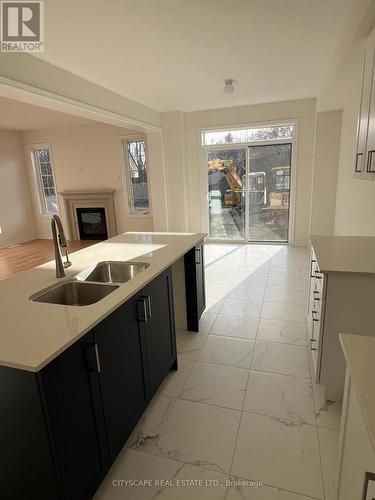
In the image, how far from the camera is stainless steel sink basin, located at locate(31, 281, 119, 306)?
5.70ft

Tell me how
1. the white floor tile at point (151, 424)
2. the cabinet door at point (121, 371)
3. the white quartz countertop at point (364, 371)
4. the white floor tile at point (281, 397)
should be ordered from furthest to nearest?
the white floor tile at point (281, 397), the white floor tile at point (151, 424), the cabinet door at point (121, 371), the white quartz countertop at point (364, 371)

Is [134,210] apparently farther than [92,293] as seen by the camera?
Yes

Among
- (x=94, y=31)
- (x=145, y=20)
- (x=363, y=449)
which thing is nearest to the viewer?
(x=363, y=449)

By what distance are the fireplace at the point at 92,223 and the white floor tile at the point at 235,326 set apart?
5368 mm

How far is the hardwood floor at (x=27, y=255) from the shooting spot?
Result: 564 centimetres

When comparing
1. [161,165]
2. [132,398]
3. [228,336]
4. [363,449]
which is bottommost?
[228,336]

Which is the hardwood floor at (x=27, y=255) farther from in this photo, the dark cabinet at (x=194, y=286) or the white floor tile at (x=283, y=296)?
the white floor tile at (x=283, y=296)

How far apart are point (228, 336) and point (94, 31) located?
3.09 meters

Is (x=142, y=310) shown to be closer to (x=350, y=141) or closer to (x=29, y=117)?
(x=350, y=141)

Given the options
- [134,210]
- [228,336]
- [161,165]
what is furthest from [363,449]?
[134,210]

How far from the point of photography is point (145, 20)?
101 inches

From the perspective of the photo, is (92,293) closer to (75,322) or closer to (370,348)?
(75,322)

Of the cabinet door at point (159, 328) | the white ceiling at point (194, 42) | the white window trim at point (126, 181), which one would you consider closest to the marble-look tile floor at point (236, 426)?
the cabinet door at point (159, 328)

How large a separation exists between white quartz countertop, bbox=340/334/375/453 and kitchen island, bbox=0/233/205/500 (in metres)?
0.95
